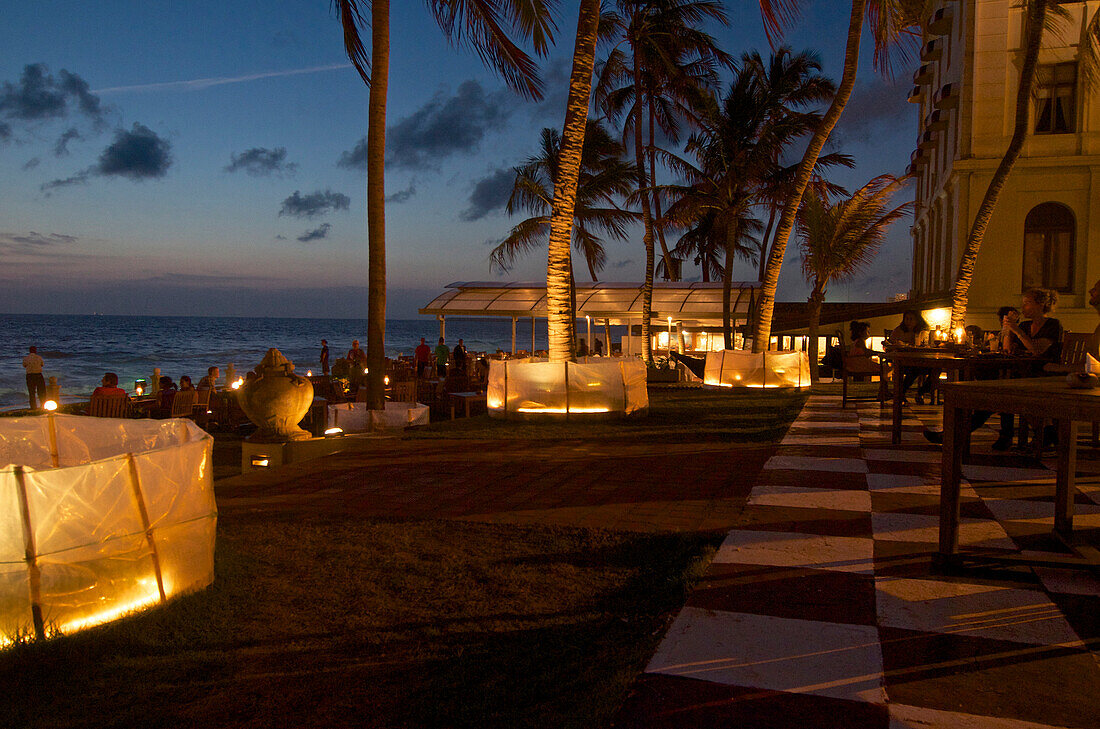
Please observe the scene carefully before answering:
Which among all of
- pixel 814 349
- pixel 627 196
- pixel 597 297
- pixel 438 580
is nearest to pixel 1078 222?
pixel 814 349

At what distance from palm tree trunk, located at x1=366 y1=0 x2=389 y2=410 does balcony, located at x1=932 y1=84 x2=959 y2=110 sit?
57.1 feet

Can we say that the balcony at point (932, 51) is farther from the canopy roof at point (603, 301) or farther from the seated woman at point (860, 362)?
the seated woman at point (860, 362)

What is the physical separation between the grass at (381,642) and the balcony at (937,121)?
2376 centimetres

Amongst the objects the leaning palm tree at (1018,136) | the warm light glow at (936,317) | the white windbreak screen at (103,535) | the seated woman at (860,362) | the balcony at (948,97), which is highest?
the balcony at (948,97)

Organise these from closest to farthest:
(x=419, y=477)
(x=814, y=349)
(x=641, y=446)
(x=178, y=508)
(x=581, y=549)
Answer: (x=178, y=508) < (x=581, y=549) < (x=419, y=477) < (x=641, y=446) < (x=814, y=349)

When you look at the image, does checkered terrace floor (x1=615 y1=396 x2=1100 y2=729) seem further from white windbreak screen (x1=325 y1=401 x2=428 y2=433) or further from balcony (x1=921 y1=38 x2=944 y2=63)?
balcony (x1=921 y1=38 x2=944 y2=63)

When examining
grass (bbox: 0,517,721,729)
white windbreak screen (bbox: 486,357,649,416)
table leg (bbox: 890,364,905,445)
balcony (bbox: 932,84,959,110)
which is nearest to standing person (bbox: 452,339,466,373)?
white windbreak screen (bbox: 486,357,649,416)

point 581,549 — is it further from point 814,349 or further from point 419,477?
point 814,349

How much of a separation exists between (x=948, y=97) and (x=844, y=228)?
458 centimetres

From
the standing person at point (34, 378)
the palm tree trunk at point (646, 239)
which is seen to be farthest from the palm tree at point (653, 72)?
the standing person at point (34, 378)

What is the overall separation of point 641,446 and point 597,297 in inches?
732

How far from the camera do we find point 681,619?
260 cm

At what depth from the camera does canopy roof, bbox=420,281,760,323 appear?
23.3 meters

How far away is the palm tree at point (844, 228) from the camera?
66.3 ft
